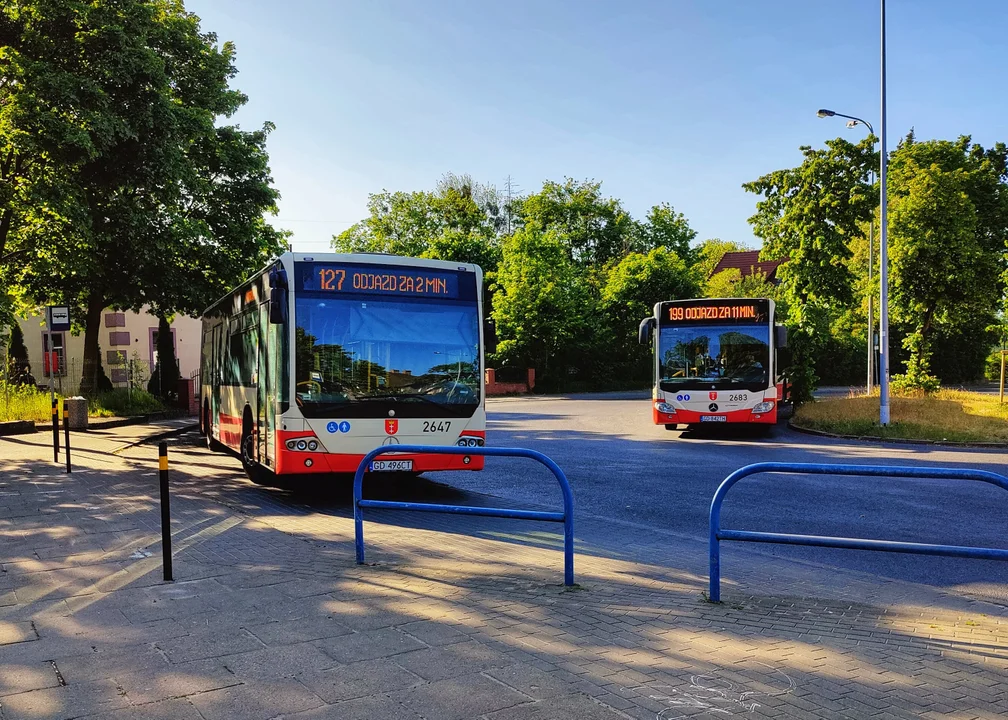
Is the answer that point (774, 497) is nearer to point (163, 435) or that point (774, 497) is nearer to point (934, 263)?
point (163, 435)

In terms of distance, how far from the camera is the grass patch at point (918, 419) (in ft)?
55.8

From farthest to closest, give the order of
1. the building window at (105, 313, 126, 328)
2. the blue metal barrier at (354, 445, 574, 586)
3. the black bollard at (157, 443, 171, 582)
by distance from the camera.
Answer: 1. the building window at (105, 313, 126, 328)
2. the black bollard at (157, 443, 171, 582)
3. the blue metal barrier at (354, 445, 574, 586)

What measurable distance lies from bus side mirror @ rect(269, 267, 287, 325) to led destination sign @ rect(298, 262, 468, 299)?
232 mm

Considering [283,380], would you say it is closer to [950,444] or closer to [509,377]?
[950,444]

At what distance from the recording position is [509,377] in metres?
44.9

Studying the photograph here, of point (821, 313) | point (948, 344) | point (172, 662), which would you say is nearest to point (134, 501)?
point (172, 662)

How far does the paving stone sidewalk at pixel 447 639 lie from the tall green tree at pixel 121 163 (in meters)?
→ 10.9

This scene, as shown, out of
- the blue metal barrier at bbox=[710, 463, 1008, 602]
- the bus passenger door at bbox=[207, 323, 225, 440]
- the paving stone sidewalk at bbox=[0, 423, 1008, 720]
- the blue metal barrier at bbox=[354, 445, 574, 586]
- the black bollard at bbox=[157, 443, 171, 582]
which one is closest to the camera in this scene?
the paving stone sidewalk at bbox=[0, 423, 1008, 720]

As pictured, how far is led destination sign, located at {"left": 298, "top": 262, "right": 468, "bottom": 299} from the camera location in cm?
1023

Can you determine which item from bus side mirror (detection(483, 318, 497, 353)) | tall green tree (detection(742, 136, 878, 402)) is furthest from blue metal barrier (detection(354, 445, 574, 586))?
tall green tree (detection(742, 136, 878, 402))

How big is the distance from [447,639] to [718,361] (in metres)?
14.1

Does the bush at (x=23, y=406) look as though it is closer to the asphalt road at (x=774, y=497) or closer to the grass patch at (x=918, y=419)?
the asphalt road at (x=774, y=497)

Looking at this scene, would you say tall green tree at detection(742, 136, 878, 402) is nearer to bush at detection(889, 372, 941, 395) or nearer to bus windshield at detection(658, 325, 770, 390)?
bush at detection(889, 372, 941, 395)

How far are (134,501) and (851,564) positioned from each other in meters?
8.29
